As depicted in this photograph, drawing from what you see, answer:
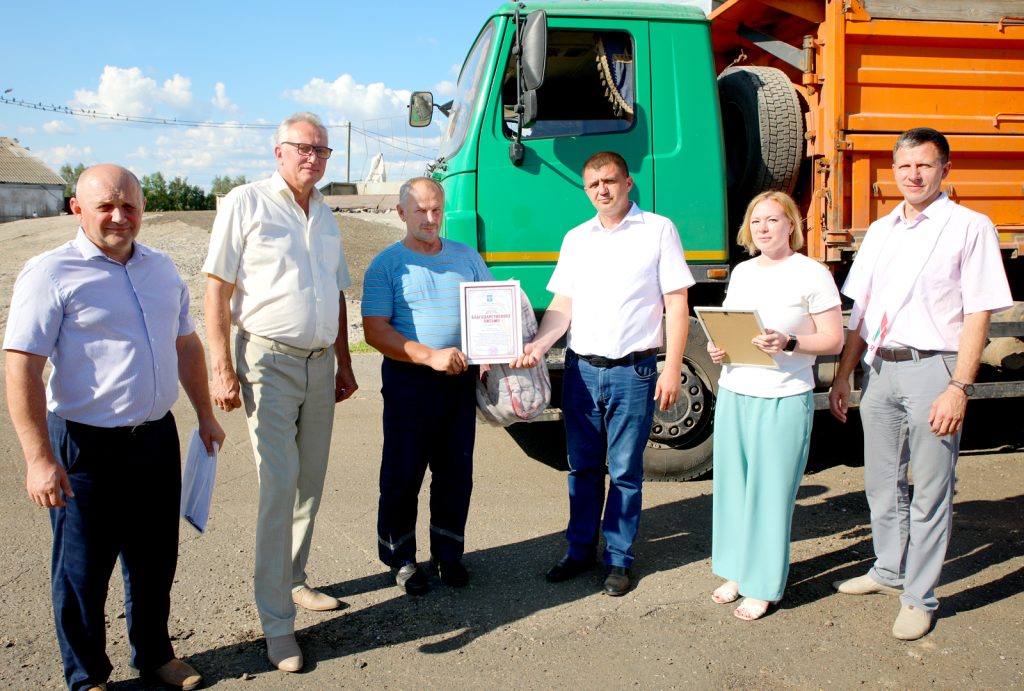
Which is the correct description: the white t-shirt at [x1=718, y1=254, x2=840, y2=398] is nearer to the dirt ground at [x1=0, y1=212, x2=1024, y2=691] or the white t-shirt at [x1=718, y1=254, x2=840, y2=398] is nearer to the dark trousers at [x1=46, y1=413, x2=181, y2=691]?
the dirt ground at [x1=0, y1=212, x2=1024, y2=691]

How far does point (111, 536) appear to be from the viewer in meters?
2.79

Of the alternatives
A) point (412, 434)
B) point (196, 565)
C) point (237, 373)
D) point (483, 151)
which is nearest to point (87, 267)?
point (237, 373)

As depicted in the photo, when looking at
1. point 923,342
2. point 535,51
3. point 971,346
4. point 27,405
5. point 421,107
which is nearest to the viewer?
point 27,405

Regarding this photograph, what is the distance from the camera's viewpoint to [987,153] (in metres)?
5.09

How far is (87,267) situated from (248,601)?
5.49ft

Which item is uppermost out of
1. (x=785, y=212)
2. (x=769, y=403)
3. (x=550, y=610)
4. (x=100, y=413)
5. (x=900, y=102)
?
(x=900, y=102)

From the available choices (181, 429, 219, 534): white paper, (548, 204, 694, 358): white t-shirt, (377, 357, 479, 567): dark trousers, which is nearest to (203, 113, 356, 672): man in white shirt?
(181, 429, 219, 534): white paper

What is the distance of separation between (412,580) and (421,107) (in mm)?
3682

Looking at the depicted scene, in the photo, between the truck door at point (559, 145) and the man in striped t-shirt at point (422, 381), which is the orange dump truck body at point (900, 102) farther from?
the man in striped t-shirt at point (422, 381)

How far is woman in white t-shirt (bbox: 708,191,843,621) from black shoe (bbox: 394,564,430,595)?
4.20 feet

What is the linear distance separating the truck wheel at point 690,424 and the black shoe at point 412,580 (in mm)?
1902

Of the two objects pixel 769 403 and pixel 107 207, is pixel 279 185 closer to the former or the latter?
pixel 107 207

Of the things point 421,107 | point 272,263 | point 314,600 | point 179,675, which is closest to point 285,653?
point 179,675

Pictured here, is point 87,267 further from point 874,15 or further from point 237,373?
point 874,15
